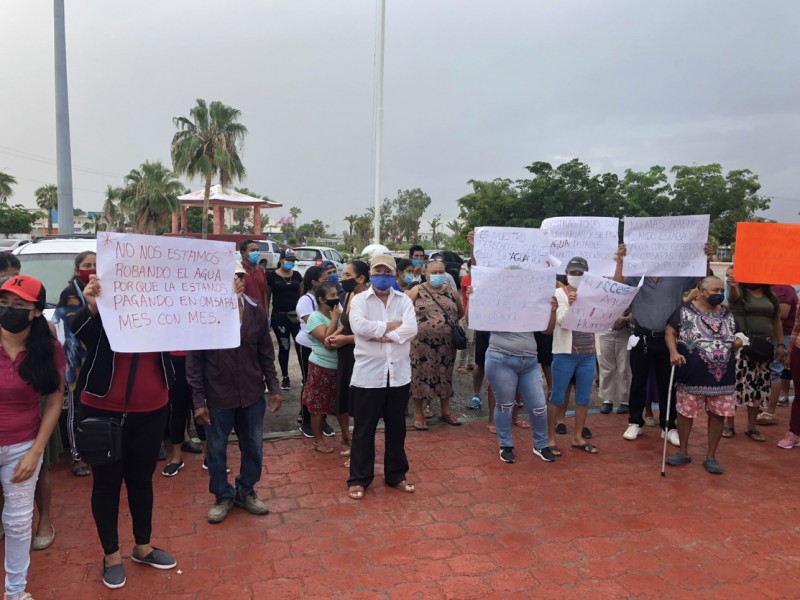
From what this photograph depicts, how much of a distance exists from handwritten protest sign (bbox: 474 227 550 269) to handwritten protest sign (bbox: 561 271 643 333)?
1.47 feet

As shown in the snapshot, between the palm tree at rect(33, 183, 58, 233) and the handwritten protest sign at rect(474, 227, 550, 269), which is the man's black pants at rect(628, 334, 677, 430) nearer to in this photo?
the handwritten protest sign at rect(474, 227, 550, 269)

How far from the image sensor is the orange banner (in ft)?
16.9

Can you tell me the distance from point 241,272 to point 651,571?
336 cm

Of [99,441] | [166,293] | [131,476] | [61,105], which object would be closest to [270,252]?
[61,105]

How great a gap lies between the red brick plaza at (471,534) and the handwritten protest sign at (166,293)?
1406mm

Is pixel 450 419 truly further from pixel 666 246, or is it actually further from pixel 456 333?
pixel 666 246

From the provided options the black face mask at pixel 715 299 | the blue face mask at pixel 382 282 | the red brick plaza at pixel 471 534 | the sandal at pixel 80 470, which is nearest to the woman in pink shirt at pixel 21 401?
the red brick plaza at pixel 471 534

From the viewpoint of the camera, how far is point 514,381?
5.16 metres

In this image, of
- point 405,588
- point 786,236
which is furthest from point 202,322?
point 786,236

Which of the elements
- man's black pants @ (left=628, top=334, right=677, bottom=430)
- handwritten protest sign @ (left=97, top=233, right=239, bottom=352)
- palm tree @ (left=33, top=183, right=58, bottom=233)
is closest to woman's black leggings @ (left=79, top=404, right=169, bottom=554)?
handwritten protest sign @ (left=97, top=233, right=239, bottom=352)

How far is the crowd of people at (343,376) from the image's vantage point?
2.96 metres

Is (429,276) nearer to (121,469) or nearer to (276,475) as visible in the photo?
(276,475)

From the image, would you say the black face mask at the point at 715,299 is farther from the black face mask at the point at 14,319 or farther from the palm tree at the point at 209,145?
the palm tree at the point at 209,145

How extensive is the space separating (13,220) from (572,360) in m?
50.6
